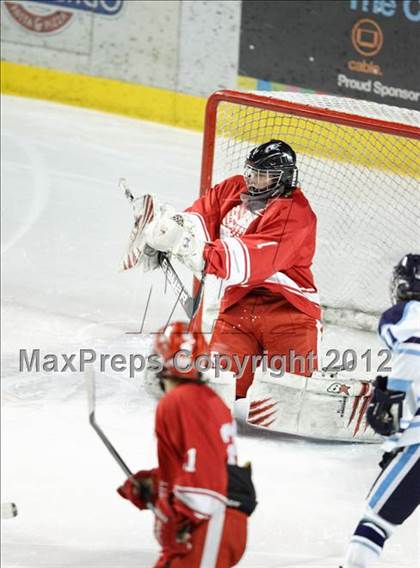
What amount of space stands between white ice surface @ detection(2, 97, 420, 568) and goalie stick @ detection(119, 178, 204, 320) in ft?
0.88

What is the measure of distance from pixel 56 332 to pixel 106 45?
8.92ft

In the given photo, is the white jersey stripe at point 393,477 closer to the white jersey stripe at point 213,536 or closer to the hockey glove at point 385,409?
the hockey glove at point 385,409

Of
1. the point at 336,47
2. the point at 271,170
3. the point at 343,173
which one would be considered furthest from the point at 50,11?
the point at 271,170

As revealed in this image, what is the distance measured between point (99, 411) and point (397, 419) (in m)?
1.86

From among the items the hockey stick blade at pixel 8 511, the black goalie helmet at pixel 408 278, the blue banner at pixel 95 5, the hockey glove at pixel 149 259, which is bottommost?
the hockey stick blade at pixel 8 511

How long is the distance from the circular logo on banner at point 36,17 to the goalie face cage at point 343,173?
2839 mm

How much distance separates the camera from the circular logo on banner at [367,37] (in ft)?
21.1

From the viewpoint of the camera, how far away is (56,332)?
4996 mm

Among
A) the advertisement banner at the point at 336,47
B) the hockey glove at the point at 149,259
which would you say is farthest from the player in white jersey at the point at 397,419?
the advertisement banner at the point at 336,47

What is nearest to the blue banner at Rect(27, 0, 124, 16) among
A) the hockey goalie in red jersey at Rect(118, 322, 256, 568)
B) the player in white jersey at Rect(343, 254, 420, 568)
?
the player in white jersey at Rect(343, 254, 420, 568)

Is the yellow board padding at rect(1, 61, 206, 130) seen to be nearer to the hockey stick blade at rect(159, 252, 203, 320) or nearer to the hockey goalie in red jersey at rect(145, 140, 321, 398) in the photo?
the hockey goalie in red jersey at rect(145, 140, 321, 398)

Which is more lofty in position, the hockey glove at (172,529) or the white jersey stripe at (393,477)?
the hockey glove at (172,529)

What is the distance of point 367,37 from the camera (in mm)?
6461

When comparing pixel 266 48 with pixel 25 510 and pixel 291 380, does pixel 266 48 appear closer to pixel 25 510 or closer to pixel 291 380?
pixel 291 380
